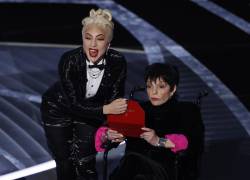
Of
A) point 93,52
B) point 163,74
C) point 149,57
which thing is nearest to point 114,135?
point 163,74

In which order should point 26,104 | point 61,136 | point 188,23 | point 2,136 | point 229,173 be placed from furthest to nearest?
point 188,23
point 26,104
point 2,136
point 229,173
point 61,136

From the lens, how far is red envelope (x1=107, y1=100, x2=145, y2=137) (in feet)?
10.9

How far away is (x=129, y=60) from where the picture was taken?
253 inches

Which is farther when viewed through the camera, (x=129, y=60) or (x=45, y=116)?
(x=129, y=60)

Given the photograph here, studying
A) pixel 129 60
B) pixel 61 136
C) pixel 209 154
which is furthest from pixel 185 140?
pixel 129 60

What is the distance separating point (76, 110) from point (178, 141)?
80 cm

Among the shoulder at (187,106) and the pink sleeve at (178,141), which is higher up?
the shoulder at (187,106)

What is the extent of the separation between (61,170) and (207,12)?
4213mm

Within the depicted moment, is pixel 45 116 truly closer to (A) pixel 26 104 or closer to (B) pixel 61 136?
(B) pixel 61 136

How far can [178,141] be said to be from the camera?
136 inches

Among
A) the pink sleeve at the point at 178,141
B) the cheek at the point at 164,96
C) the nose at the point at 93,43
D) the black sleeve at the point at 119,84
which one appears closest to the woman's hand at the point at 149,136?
the pink sleeve at the point at 178,141

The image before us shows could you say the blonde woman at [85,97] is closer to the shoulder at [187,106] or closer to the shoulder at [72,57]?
the shoulder at [72,57]

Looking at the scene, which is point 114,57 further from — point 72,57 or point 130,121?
point 130,121

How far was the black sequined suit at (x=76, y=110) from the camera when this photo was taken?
384 cm
